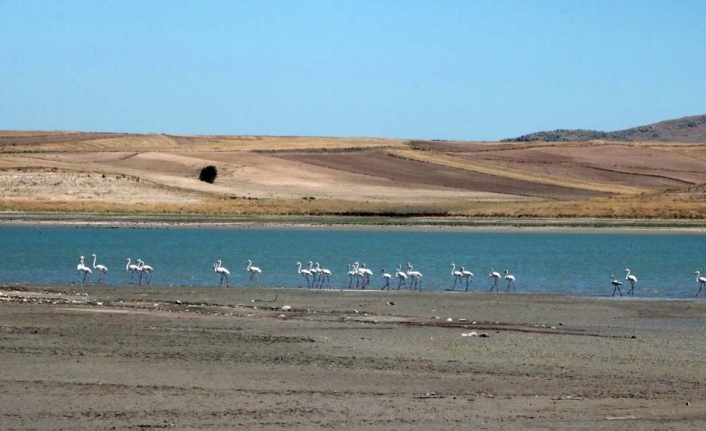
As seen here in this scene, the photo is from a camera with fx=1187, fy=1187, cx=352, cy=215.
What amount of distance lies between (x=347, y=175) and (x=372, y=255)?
52.7 meters

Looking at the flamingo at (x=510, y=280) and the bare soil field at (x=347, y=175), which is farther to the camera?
the bare soil field at (x=347, y=175)

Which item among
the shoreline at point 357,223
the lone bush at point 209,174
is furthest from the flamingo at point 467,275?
the lone bush at point 209,174

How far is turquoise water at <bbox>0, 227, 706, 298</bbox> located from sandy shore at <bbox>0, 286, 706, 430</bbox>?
24.7ft

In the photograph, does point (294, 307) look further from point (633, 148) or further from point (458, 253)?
point (633, 148)

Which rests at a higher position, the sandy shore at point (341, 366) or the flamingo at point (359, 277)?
the sandy shore at point (341, 366)

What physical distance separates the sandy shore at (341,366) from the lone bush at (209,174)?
2510 inches

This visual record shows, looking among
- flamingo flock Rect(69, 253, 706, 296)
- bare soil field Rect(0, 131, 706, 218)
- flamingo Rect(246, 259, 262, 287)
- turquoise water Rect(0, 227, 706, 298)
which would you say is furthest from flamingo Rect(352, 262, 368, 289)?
bare soil field Rect(0, 131, 706, 218)

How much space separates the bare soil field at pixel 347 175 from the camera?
227 feet

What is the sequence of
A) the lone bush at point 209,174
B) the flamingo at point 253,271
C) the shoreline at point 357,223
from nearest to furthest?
the flamingo at point 253,271 < the shoreline at point 357,223 < the lone bush at point 209,174

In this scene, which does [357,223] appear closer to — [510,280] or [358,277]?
[358,277]

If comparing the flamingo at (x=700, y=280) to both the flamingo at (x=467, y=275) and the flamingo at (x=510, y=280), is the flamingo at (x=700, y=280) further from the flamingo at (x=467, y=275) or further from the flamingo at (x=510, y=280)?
the flamingo at (x=467, y=275)

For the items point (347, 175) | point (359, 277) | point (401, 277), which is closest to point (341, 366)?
point (401, 277)

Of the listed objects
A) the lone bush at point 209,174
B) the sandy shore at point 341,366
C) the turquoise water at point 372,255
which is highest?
the lone bush at point 209,174

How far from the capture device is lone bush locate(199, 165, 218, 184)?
86338 millimetres
